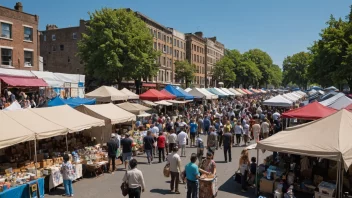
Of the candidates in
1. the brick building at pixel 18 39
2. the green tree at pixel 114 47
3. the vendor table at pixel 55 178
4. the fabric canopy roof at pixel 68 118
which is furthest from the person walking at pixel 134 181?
the green tree at pixel 114 47

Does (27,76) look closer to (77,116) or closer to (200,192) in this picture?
(77,116)

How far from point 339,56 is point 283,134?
28.4 m

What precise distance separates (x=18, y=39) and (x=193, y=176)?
27767 mm

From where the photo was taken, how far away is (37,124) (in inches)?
412

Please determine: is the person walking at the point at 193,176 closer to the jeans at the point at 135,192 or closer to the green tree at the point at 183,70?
the jeans at the point at 135,192

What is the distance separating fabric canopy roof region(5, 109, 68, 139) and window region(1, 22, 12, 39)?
20.9 metres

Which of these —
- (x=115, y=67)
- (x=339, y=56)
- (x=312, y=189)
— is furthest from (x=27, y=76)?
(x=339, y=56)

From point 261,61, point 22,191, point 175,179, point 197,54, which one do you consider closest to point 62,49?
point 197,54

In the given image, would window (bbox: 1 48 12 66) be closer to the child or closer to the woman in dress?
the child

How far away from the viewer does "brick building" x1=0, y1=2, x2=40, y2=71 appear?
91.2 feet

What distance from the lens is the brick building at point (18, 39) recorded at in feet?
91.2

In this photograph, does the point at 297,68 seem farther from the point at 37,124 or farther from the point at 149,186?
the point at 37,124

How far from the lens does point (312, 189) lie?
30.2 feet

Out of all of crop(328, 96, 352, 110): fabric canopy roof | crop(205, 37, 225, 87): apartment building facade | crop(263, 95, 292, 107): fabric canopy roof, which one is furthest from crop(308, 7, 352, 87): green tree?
crop(205, 37, 225, 87): apartment building facade
